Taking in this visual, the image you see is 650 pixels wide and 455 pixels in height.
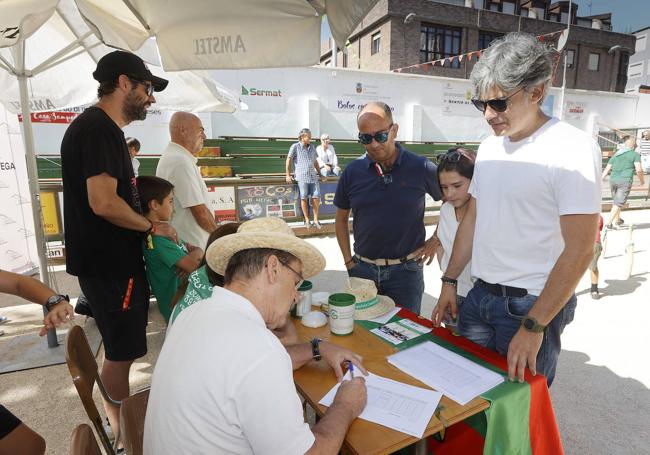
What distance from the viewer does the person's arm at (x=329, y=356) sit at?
1.56 metres

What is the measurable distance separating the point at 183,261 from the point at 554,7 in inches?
1440

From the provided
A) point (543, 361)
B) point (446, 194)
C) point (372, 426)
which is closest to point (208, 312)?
point (372, 426)

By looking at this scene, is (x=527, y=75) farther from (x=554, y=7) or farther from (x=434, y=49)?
(x=554, y=7)

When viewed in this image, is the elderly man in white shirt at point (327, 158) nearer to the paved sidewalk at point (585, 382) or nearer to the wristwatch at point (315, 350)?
the paved sidewalk at point (585, 382)

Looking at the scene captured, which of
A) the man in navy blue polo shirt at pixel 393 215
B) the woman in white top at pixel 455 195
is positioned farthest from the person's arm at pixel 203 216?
the woman in white top at pixel 455 195

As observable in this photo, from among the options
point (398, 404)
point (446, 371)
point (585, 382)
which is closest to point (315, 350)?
point (398, 404)

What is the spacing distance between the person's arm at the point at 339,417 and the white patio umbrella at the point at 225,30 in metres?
2.02

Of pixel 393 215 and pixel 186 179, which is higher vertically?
pixel 186 179

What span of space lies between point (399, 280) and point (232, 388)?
2050 mm

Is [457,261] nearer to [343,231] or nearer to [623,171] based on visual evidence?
[343,231]

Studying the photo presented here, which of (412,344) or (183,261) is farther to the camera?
(183,261)

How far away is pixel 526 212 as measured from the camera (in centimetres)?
169

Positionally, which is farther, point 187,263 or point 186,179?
point 186,179

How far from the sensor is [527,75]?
1.56 meters
